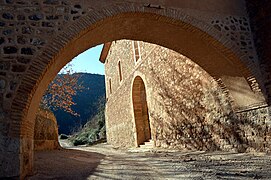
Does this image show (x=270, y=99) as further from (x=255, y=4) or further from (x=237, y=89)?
(x=255, y=4)

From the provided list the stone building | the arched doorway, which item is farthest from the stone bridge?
the arched doorway

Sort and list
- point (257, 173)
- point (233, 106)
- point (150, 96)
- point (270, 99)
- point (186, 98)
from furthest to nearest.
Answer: point (150, 96), point (186, 98), point (233, 106), point (270, 99), point (257, 173)

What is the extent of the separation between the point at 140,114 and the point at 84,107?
32.3 meters

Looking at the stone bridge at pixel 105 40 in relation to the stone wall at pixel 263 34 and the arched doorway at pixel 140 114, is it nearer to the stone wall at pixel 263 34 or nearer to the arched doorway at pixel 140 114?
the stone wall at pixel 263 34

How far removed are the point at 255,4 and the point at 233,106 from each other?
217cm

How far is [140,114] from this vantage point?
395 inches

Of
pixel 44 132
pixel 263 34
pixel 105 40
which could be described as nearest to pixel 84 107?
pixel 44 132

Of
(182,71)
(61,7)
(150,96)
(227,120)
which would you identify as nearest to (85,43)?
(61,7)

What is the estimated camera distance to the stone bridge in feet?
10.5

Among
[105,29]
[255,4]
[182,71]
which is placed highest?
[255,4]

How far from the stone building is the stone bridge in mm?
430

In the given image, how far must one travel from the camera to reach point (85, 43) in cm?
450

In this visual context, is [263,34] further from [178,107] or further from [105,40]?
[105,40]

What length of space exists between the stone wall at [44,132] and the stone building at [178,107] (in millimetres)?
3511
